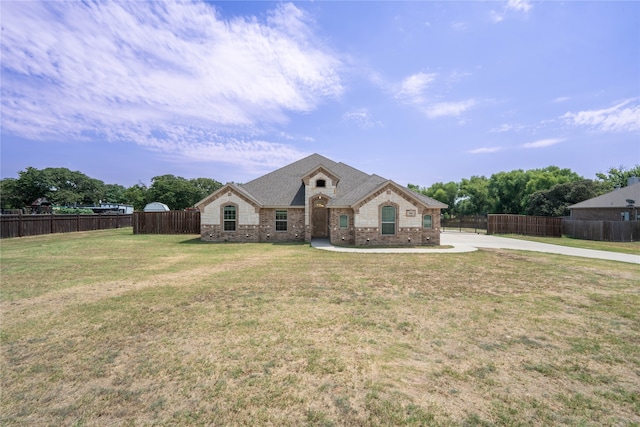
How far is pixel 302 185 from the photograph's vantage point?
23188 millimetres

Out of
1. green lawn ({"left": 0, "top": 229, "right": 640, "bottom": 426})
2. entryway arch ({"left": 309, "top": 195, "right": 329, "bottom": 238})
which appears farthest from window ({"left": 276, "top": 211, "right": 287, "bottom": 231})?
green lawn ({"left": 0, "top": 229, "right": 640, "bottom": 426})

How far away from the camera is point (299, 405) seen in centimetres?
336

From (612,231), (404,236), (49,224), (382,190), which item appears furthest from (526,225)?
(49,224)

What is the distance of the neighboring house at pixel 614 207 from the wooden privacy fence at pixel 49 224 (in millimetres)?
51780

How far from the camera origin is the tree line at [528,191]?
36.7 metres

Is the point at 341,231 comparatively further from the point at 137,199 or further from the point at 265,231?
the point at 137,199

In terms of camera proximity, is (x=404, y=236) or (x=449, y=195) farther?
(x=449, y=195)

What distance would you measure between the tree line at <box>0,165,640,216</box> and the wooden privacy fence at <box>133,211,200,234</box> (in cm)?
4124

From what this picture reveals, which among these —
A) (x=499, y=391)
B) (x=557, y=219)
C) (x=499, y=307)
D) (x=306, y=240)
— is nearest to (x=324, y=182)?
(x=306, y=240)

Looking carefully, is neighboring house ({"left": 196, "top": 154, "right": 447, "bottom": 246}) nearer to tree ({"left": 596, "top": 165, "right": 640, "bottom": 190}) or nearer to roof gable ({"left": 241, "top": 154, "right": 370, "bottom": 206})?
roof gable ({"left": 241, "top": 154, "right": 370, "bottom": 206})

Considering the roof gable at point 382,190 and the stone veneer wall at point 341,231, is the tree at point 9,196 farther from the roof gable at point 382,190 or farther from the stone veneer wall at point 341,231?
the roof gable at point 382,190

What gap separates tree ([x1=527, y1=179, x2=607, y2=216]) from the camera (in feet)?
118

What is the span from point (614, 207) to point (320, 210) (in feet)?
95.8

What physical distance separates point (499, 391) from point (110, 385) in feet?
16.7
